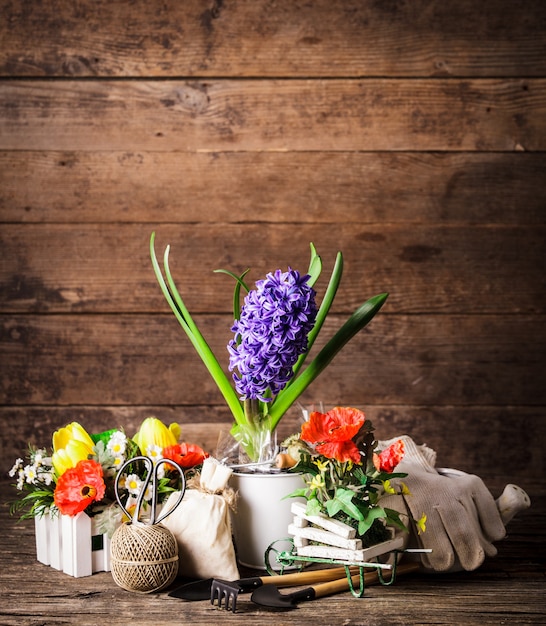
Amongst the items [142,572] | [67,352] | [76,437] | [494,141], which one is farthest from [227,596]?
[494,141]

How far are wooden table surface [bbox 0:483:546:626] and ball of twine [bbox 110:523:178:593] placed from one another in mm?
19

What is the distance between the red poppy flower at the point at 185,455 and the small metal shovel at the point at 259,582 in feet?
0.70

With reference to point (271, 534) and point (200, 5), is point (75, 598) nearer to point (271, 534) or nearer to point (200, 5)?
point (271, 534)

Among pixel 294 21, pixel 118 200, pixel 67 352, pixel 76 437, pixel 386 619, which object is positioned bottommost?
pixel 386 619

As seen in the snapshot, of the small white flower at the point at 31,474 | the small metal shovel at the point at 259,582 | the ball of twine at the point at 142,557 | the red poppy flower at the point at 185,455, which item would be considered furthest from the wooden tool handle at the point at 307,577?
the small white flower at the point at 31,474

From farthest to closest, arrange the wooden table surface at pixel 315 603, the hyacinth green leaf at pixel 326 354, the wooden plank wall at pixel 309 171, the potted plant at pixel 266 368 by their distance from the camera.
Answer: the wooden plank wall at pixel 309 171
the hyacinth green leaf at pixel 326 354
the potted plant at pixel 266 368
the wooden table surface at pixel 315 603

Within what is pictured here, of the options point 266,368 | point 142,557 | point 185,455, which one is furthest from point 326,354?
point 142,557

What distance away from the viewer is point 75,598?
941 mm

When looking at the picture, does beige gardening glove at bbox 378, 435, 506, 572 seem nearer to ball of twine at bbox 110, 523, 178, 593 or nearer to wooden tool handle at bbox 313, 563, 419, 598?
wooden tool handle at bbox 313, 563, 419, 598

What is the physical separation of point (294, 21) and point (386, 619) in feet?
3.75

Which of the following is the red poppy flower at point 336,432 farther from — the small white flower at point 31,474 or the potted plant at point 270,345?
the small white flower at point 31,474

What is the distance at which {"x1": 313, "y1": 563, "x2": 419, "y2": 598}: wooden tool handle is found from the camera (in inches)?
37.2

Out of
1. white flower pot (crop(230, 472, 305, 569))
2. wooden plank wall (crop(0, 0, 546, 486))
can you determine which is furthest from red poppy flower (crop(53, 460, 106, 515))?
wooden plank wall (crop(0, 0, 546, 486))

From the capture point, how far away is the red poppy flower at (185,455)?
110cm
